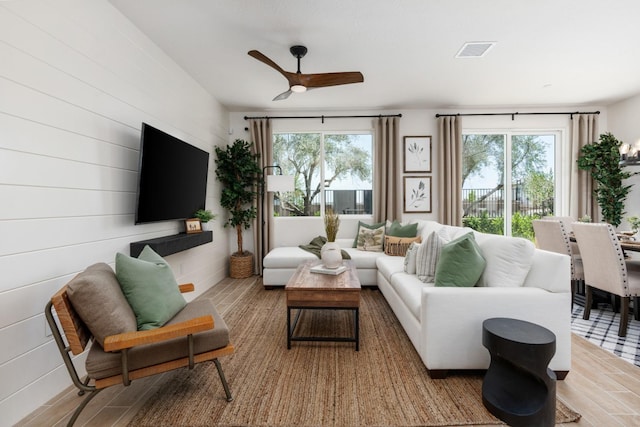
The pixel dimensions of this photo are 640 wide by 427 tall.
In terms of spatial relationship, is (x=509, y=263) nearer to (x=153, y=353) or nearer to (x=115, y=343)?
(x=153, y=353)

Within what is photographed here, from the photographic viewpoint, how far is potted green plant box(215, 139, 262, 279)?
15.5 feet

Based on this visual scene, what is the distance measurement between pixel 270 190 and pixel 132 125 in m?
2.25

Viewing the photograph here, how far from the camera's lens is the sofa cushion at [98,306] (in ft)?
5.00

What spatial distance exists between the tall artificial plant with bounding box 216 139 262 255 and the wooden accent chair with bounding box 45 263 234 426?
10.0 feet

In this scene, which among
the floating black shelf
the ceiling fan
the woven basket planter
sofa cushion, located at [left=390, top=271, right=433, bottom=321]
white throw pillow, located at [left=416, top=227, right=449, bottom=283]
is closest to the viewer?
sofa cushion, located at [left=390, top=271, right=433, bottom=321]

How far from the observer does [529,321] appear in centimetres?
197

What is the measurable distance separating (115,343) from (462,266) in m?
2.17

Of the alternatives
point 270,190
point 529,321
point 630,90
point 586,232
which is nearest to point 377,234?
point 270,190

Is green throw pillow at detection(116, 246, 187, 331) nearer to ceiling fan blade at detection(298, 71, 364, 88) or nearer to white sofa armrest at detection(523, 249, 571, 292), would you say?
ceiling fan blade at detection(298, 71, 364, 88)

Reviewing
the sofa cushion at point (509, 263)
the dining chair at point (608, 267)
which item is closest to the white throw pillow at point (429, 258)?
the sofa cushion at point (509, 263)

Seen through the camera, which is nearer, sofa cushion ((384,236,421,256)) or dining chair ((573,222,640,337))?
dining chair ((573,222,640,337))

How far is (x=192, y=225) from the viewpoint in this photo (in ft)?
11.8

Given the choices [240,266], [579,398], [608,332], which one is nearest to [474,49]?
[608,332]

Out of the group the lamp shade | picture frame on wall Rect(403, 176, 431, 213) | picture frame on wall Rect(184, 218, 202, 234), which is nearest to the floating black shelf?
picture frame on wall Rect(184, 218, 202, 234)
